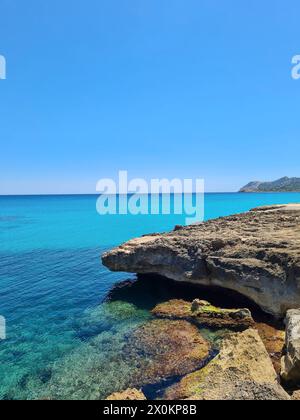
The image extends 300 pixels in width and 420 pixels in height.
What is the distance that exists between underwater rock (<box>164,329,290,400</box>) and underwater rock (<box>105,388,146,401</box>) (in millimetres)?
1136

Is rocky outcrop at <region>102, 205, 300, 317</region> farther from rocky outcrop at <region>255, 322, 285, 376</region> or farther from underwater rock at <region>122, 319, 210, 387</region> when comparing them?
underwater rock at <region>122, 319, 210, 387</region>

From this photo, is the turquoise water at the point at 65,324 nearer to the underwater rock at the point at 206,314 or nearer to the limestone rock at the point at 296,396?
the underwater rock at the point at 206,314

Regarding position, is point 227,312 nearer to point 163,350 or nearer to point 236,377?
point 163,350

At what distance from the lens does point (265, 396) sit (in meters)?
10.1

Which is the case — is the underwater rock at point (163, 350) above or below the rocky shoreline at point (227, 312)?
below

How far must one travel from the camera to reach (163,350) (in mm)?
16688

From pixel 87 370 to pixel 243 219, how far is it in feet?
64.7

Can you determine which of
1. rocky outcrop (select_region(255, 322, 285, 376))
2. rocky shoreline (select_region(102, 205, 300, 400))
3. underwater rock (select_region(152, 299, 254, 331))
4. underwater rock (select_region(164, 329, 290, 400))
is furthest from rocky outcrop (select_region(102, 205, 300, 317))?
underwater rock (select_region(164, 329, 290, 400))

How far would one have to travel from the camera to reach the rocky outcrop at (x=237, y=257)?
18.9 metres

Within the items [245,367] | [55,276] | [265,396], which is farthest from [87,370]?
[55,276]

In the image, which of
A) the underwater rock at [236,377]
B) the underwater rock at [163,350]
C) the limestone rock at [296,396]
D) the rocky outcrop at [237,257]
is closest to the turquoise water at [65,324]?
the underwater rock at [163,350]

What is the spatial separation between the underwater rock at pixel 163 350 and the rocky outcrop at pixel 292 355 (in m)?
4.29

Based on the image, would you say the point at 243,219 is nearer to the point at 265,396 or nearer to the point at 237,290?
the point at 237,290
